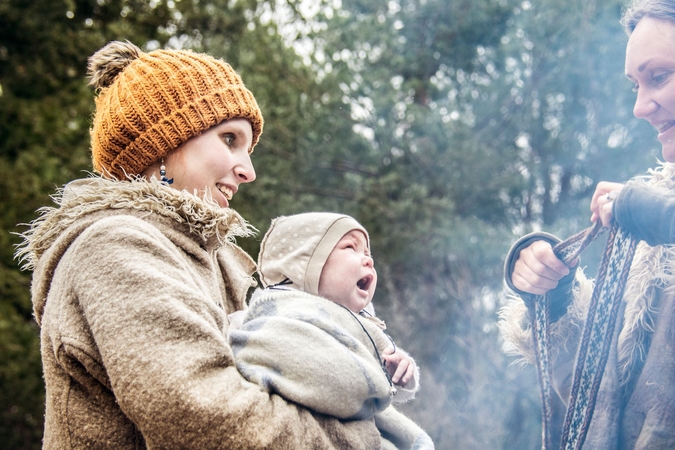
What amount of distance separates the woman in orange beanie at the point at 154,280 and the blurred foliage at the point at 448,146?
13.6ft

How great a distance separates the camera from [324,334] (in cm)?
136

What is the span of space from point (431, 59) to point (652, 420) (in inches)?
216

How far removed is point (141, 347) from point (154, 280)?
0.14 meters

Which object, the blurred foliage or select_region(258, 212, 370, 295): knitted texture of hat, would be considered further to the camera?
the blurred foliage

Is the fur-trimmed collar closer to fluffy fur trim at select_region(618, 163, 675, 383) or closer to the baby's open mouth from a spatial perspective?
the baby's open mouth

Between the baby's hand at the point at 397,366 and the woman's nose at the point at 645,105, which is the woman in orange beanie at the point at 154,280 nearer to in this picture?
the baby's hand at the point at 397,366

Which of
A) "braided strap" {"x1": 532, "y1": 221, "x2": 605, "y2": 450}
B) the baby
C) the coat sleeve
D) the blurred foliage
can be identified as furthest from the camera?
the blurred foliage

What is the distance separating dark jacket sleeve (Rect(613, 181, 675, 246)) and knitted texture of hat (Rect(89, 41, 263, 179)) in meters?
0.98

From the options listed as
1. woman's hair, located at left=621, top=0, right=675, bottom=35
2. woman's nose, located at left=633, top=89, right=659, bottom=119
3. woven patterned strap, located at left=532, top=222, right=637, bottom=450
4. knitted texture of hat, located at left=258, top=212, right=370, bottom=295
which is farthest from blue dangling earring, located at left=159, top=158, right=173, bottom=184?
woman's hair, located at left=621, top=0, right=675, bottom=35

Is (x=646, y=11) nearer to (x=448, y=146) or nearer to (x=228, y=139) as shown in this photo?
(x=228, y=139)

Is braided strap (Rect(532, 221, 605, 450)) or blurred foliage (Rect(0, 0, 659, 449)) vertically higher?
blurred foliage (Rect(0, 0, 659, 449))

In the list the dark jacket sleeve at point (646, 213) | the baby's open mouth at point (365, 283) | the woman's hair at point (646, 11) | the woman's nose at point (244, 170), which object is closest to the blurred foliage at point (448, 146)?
the woman's hair at point (646, 11)

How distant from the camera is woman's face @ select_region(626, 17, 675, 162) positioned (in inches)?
62.1

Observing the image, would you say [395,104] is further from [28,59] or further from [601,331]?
[28,59]
